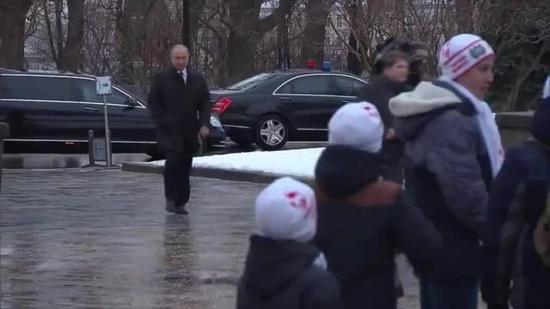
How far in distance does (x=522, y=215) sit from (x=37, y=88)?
63.5ft

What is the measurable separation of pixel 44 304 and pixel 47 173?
39.1 feet

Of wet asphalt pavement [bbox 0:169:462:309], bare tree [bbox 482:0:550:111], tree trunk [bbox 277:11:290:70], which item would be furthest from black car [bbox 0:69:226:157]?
tree trunk [bbox 277:11:290:70]

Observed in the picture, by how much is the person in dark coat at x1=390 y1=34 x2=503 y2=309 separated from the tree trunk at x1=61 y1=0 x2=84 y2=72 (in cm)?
3871

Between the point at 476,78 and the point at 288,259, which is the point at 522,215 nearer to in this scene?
the point at 476,78

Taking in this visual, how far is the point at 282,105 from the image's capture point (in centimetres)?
2580

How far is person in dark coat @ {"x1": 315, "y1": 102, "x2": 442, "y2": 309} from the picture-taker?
5.41 metres

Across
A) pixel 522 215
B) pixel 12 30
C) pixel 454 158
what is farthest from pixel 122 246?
pixel 12 30

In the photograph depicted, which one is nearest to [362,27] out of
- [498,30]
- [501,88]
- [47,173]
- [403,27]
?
[403,27]

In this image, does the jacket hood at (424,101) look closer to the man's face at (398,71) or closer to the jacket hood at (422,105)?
the jacket hood at (422,105)

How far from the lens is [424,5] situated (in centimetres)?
2680

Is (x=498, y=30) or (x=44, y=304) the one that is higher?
(x=498, y=30)

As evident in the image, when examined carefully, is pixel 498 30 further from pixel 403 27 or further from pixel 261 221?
pixel 261 221

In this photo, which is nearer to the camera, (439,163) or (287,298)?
(287,298)

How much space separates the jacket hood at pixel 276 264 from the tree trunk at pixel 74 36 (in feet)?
131
